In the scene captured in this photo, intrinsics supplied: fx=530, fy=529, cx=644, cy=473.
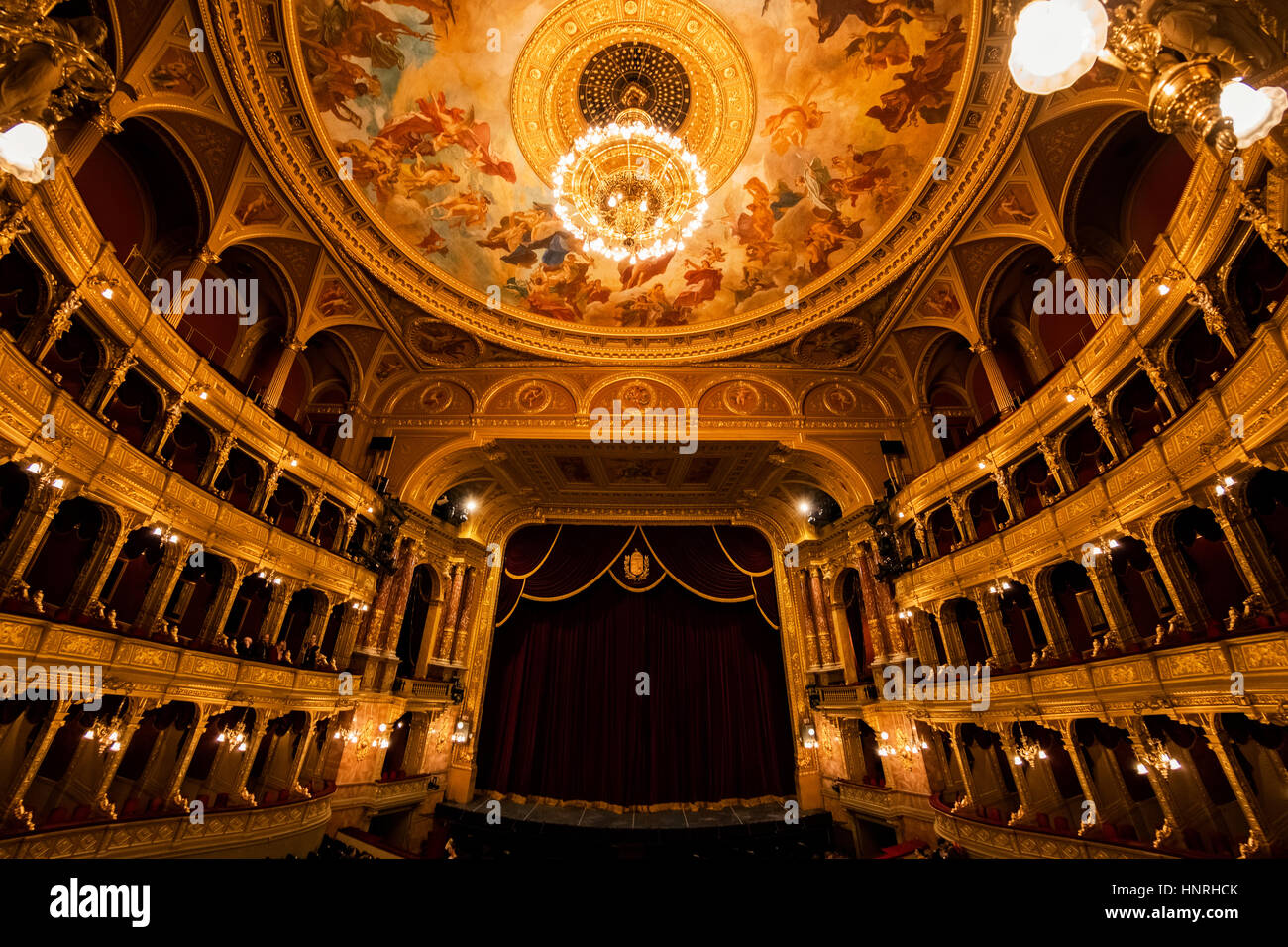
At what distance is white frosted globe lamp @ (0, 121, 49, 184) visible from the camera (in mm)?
3166

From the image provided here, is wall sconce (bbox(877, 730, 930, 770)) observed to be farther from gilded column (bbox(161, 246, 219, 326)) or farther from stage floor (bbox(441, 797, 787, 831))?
gilded column (bbox(161, 246, 219, 326))

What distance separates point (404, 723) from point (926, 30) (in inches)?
769

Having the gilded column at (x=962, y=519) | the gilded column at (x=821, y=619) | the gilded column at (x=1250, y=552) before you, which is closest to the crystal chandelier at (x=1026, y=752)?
the gilded column at (x=962, y=519)

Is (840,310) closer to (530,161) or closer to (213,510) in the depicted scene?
(530,161)

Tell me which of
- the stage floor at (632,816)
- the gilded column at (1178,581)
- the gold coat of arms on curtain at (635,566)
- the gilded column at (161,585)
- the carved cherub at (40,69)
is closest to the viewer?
the carved cherub at (40,69)

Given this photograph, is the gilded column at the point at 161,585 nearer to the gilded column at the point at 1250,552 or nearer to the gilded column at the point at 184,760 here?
the gilded column at the point at 184,760

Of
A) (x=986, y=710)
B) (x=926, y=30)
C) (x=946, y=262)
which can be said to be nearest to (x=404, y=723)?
(x=986, y=710)

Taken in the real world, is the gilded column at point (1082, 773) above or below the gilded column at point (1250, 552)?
below

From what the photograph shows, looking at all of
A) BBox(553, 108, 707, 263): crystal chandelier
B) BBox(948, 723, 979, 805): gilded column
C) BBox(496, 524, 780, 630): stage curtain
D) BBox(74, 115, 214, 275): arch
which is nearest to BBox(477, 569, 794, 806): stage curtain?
BBox(496, 524, 780, 630): stage curtain

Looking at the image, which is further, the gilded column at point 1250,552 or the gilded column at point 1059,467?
the gilded column at point 1059,467

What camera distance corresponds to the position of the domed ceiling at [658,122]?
31.8 feet

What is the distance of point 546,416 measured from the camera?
15.4 m

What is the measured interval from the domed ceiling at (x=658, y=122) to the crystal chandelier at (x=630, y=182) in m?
2.00

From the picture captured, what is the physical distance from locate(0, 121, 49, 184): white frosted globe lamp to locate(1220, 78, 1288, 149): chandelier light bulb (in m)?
6.91
